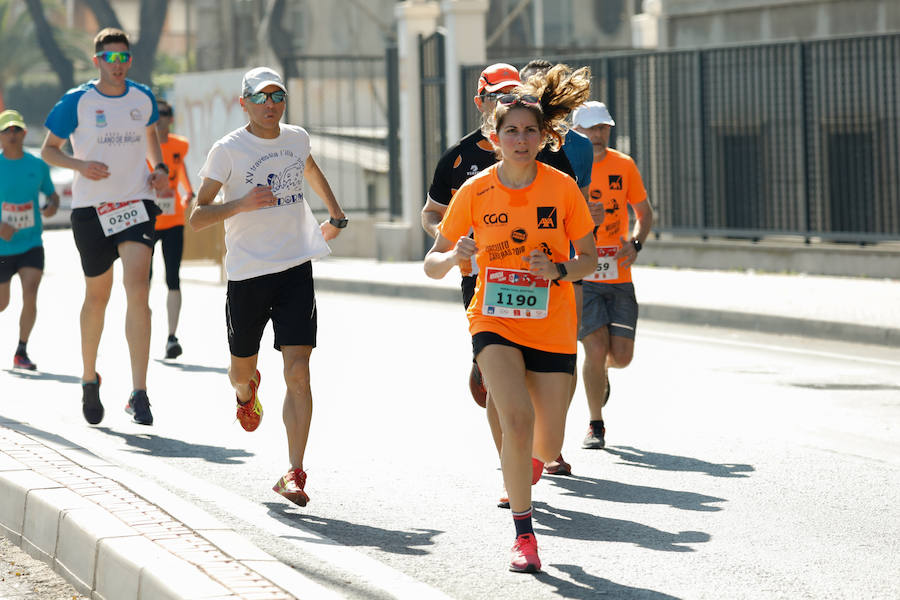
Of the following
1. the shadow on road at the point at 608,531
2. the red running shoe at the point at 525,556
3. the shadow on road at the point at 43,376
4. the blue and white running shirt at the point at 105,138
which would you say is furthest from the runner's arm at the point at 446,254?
the shadow on road at the point at 43,376

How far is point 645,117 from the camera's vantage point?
21172 millimetres

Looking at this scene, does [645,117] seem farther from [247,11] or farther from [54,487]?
[247,11]

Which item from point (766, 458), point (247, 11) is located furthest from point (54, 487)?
point (247, 11)

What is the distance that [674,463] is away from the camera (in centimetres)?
789

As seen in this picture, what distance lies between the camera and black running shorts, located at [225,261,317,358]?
22.9ft

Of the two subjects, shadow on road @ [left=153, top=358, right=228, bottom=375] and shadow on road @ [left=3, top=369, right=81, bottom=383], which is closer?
shadow on road @ [left=3, top=369, right=81, bottom=383]

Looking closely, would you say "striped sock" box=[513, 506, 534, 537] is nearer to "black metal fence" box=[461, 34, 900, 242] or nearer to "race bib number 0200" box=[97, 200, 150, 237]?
"race bib number 0200" box=[97, 200, 150, 237]

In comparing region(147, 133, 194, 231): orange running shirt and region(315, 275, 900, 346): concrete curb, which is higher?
region(147, 133, 194, 231): orange running shirt

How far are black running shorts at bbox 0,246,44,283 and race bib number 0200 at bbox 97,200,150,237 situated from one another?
9.88ft

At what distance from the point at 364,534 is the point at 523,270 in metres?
1.34

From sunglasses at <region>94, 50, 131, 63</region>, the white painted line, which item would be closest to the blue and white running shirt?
sunglasses at <region>94, 50, 131, 63</region>

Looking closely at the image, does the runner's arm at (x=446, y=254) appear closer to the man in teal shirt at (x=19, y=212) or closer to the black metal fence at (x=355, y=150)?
the man in teal shirt at (x=19, y=212)

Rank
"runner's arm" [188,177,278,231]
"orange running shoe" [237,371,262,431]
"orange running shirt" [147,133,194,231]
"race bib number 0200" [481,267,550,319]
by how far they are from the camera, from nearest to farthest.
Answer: "race bib number 0200" [481,267,550,319]
"runner's arm" [188,177,278,231]
"orange running shoe" [237,371,262,431]
"orange running shirt" [147,133,194,231]

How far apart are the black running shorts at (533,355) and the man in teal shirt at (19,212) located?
642 centimetres
